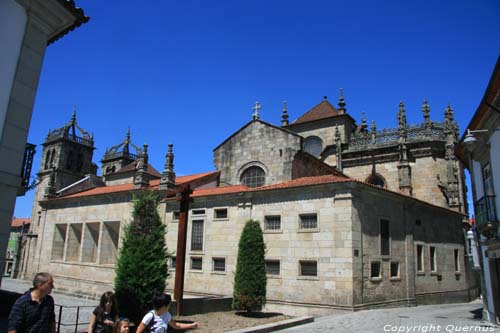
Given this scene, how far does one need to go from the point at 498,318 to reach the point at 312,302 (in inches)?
275

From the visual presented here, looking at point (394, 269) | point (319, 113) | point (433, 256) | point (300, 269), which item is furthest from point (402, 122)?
point (300, 269)

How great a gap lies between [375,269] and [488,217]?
20.4ft

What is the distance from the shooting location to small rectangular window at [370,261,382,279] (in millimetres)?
17531

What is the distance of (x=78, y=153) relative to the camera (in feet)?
152

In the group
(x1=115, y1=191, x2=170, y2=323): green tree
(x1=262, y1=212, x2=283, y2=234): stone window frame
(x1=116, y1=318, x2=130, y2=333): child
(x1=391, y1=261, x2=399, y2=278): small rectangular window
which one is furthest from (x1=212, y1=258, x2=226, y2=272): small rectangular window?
(x1=116, y1=318, x2=130, y2=333): child

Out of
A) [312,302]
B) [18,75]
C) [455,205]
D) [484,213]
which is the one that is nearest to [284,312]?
[312,302]

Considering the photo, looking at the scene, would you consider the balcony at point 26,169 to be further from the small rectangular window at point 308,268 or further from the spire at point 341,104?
the spire at point 341,104

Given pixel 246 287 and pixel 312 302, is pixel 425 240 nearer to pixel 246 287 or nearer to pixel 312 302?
pixel 312 302

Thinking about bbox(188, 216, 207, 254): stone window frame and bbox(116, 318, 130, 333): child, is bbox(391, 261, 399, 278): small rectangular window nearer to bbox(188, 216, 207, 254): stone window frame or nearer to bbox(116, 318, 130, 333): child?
bbox(188, 216, 207, 254): stone window frame

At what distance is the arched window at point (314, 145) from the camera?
37.9 m

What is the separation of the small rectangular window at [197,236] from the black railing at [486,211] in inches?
535

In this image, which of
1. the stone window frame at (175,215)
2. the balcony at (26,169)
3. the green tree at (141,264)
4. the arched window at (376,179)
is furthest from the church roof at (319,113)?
the balcony at (26,169)

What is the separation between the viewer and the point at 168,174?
23688mm

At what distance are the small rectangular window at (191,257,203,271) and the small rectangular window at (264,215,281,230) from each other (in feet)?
14.8
